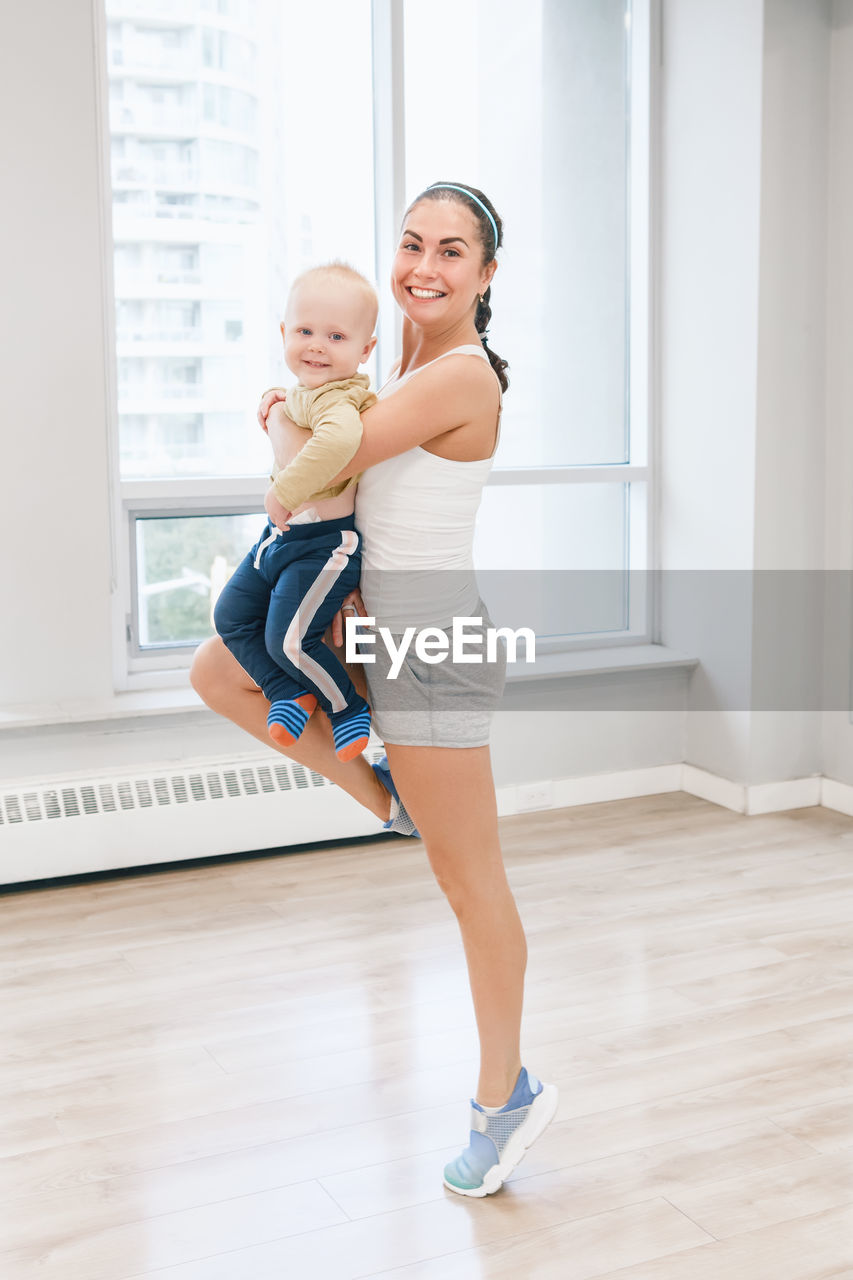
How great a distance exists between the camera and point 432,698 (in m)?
1.88

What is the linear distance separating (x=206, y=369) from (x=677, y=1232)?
8.69ft

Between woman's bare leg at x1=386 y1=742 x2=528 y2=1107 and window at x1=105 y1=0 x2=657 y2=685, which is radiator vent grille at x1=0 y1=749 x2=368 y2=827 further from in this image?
woman's bare leg at x1=386 y1=742 x2=528 y2=1107

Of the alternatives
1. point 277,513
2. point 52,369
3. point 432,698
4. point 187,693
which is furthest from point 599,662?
point 277,513

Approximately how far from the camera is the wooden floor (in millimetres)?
1916

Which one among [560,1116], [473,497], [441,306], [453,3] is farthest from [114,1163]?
[453,3]

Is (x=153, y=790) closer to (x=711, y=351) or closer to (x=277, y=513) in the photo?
(x=277, y=513)

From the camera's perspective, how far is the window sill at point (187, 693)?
339cm

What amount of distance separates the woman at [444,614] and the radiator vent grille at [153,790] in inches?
61.8

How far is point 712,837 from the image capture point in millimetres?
3840

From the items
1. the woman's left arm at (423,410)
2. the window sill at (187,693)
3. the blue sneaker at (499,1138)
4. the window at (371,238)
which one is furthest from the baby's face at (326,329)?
the window at (371,238)

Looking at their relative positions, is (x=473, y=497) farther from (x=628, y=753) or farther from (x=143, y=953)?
(x=628, y=753)

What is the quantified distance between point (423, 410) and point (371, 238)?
2319mm

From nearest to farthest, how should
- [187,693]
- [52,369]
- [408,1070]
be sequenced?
[408,1070] → [52,369] → [187,693]

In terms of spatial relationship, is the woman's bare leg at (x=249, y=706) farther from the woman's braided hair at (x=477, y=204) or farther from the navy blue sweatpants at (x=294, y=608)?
the woman's braided hair at (x=477, y=204)
